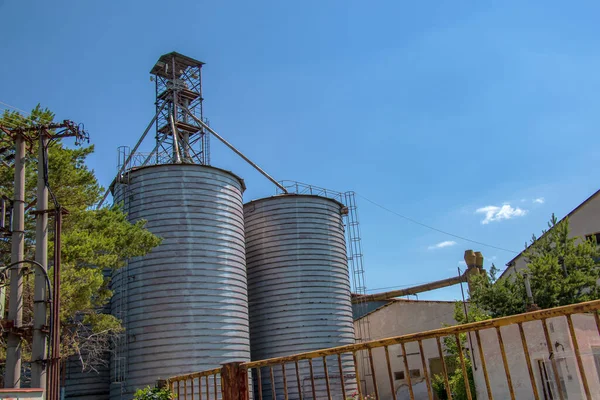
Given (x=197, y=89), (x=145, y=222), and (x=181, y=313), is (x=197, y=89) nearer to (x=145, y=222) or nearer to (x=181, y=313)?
(x=145, y=222)

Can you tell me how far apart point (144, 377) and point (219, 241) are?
5.14 meters

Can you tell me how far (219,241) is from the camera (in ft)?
69.1

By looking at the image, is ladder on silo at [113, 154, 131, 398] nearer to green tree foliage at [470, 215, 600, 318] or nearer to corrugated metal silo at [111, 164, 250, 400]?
corrugated metal silo at [111, 164, 250, 400]

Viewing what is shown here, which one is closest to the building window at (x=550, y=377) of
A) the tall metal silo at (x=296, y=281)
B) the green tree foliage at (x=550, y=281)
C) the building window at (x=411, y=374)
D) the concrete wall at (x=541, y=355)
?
the concrete wall at (x=541, y=355)

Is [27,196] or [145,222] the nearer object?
[27,196]

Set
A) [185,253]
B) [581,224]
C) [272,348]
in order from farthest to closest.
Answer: [581,224] < [272,348] < [185,253]

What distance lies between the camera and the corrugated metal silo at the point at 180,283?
63.1 feet

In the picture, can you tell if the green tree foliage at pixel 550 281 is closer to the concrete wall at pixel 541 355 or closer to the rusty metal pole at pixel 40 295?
the concrete wall at pixel 541 355

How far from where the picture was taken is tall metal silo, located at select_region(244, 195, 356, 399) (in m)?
23.3

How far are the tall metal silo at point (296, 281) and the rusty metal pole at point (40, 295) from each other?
11.2m

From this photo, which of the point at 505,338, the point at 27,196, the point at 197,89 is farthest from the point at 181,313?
the point at 197,89

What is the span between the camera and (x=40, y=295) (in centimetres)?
1245

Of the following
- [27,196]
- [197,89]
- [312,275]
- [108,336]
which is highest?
[197,89]

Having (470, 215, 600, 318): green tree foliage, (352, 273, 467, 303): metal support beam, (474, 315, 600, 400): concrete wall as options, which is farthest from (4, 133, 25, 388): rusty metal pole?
(352, 273, 467, 303): metal support beam
